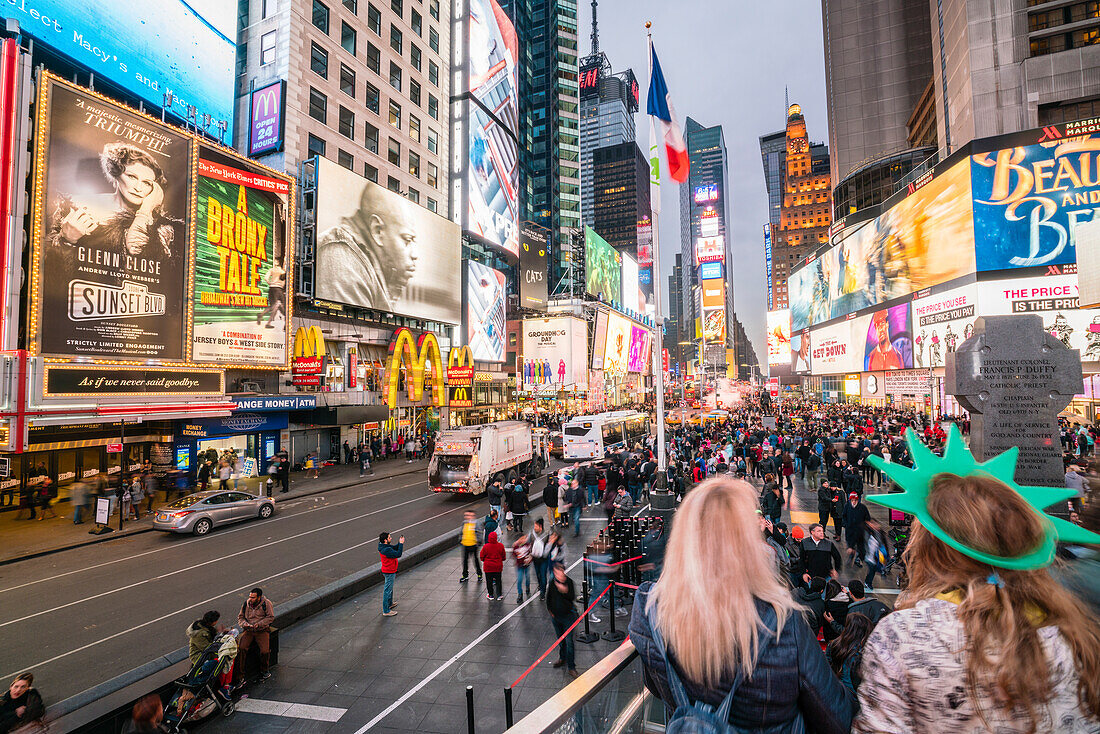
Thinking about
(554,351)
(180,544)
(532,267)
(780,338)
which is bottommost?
(180,544)

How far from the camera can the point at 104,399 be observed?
19.7m

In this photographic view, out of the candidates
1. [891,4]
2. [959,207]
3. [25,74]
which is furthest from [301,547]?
[891,4]

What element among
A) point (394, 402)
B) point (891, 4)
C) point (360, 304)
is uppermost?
point (891, 4)

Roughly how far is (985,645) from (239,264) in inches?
1177

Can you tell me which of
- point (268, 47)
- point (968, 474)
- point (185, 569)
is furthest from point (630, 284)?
point (968, 474)

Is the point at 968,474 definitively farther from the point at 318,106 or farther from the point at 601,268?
the point at 601,268

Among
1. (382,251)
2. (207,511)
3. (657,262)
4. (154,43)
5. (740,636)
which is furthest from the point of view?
(382,251)

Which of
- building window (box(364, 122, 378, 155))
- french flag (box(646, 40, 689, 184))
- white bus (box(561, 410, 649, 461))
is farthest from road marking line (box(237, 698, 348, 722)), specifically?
building window (box(364, 122, 378, 155))

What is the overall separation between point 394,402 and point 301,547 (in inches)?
741

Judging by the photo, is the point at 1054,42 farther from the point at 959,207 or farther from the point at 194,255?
the point at 194,255

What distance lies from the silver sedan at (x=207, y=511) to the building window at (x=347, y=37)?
102ft

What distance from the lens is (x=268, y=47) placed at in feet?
105

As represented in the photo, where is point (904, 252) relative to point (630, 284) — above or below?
below

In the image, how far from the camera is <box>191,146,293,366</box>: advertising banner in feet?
79.2
